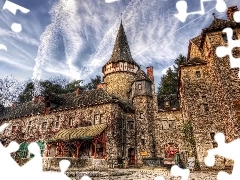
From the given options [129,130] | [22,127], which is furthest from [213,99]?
[22,127]

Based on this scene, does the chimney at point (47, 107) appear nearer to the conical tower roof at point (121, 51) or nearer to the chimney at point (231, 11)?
the conical tower roof at point (121, 51)

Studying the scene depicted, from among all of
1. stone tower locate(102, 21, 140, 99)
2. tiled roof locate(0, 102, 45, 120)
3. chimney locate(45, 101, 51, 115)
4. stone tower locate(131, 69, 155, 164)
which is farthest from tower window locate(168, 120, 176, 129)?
tiled roof locate(0, 102, 45, 120)

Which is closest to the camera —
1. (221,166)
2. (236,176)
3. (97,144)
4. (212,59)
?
(236,176)

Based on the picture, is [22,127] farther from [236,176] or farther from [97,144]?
[236,176]

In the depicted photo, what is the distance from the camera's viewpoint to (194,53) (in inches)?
869

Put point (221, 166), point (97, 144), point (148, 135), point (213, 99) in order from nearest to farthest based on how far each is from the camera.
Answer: point (221, 166), point (213, 99), point (97, 144), point (148, 135)

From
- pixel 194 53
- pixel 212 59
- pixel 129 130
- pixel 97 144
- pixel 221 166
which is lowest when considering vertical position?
pixel 221 166

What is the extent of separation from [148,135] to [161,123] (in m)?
2.13

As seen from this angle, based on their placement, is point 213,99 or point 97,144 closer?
point 213,99

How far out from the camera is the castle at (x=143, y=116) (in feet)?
52.5

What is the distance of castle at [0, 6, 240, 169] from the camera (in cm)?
1602

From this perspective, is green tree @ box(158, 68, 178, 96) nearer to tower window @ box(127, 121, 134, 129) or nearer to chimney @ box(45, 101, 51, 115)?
tower window @ box(127, 121, 134, 129)

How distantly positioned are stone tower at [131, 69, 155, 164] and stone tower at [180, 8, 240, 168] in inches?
213

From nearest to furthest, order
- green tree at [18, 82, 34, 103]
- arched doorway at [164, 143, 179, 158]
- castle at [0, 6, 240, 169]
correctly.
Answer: castle at [0, 6, 240, 169] < arched doorway at [164, 143, 179, 158] < green tree at [18, 82, 34, 103]
